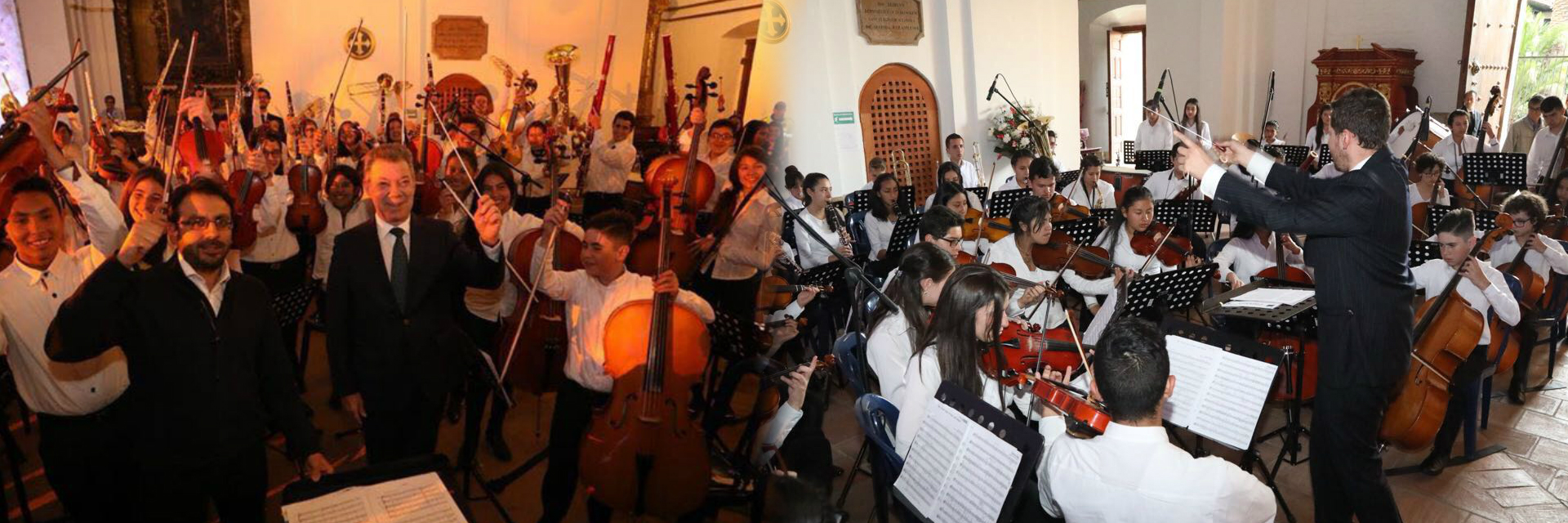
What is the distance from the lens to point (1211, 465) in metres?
1.86

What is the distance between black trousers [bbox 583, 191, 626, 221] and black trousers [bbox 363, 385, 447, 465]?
3662 millimetres

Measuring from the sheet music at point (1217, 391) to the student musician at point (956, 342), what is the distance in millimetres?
500

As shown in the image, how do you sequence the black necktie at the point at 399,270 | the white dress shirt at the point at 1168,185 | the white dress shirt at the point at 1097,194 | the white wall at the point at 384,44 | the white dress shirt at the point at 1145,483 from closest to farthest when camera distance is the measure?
the white dress shirt at the point at 1145,483 < the black necktie at the point at 399,270 < the white dress shirt at the point at 1097,194 < the white dress shirt at the point at 1168,185 < the white wall at the point at 384,44

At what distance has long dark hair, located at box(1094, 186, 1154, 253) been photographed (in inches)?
202

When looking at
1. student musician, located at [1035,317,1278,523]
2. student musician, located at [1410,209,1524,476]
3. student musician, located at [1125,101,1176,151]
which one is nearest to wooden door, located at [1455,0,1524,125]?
student musician, located at [1125,101,1176,151]

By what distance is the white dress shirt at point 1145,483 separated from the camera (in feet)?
6.08

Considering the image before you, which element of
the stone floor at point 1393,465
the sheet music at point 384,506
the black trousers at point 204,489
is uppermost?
the sheet music at point 384,506

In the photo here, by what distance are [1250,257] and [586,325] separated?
3.79m

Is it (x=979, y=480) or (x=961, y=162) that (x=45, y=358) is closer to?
(x=979, y=480)

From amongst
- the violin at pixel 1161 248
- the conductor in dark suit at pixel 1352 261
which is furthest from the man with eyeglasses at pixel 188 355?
the violin at pixel 1161 248

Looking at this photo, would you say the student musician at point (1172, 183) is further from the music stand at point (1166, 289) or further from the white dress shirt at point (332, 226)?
the white dress shirt at point (332, 226)

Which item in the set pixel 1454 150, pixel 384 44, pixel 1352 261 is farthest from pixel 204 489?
pixel 1454 150

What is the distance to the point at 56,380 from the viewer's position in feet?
8.59

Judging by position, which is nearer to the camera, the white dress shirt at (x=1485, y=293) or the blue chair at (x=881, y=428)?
the blue chair at (x=881, y=428)
